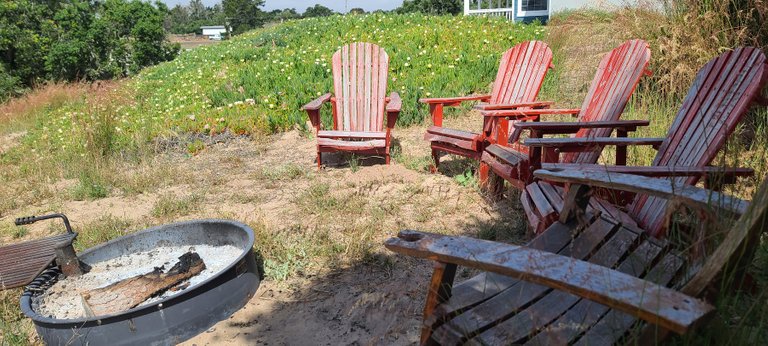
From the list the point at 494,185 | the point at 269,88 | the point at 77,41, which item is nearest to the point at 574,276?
the point at 494,185

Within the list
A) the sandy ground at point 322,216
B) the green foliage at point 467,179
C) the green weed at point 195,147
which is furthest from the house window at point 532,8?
the green foliage at point 467,179

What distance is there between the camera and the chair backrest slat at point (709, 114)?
220cm

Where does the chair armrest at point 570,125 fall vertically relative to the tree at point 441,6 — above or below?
below

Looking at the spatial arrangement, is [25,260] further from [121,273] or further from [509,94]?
[509,94]

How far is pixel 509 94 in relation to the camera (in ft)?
14.6

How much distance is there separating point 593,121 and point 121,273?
2.97 metres

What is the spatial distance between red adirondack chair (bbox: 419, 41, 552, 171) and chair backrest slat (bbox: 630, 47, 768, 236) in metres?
1.44

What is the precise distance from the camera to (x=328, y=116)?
620 centimetres

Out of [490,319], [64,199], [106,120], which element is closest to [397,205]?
[490,319]

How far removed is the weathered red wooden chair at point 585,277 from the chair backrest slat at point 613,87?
128 cm

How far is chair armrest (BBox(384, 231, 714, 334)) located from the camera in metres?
1.03

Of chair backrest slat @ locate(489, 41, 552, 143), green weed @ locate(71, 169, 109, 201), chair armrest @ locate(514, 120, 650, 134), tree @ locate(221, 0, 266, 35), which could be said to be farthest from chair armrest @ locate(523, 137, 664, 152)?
tree @ locate(221, 0, 266, 35)

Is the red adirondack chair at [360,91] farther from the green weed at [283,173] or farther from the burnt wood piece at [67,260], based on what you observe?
the burnt wood piece at [67,260]

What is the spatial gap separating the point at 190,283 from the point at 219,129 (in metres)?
3.76
